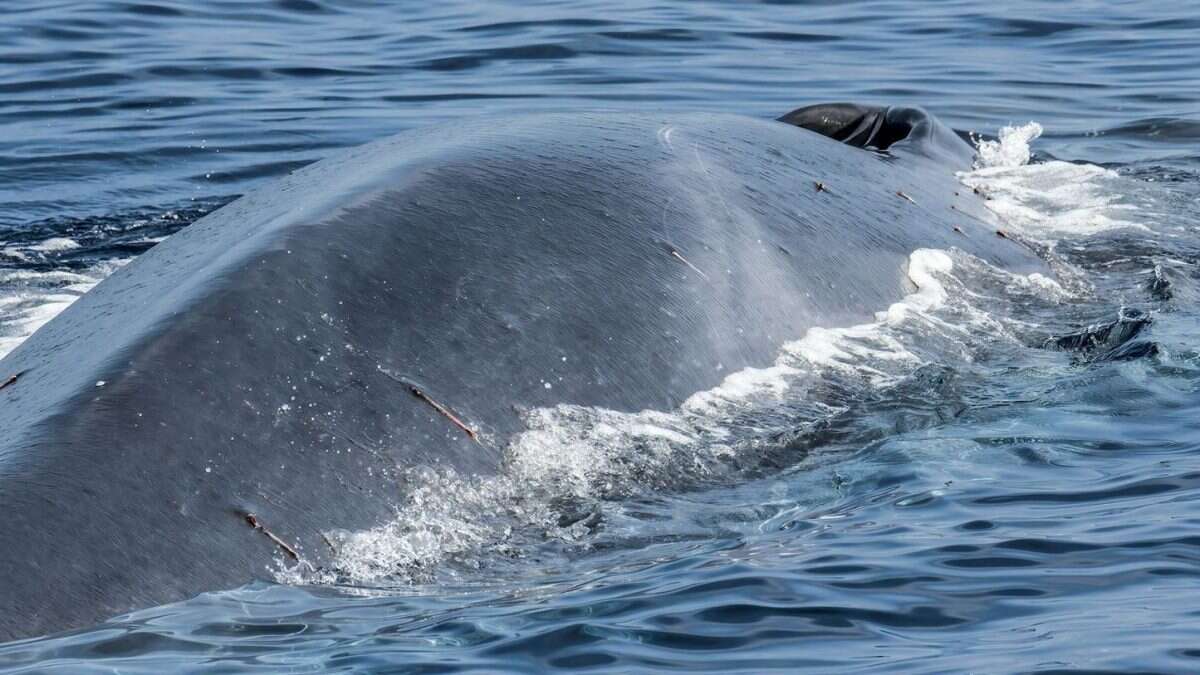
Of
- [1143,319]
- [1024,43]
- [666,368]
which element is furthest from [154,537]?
[1024,43]

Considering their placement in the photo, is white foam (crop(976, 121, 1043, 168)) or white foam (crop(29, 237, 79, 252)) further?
white foam (crop(976, 121, 1043, 168))

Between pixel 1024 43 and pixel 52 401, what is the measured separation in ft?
62.2

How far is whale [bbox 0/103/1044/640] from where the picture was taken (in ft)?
17.3

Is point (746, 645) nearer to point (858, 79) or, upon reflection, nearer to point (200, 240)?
point (200, 240)

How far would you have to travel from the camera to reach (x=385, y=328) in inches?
247

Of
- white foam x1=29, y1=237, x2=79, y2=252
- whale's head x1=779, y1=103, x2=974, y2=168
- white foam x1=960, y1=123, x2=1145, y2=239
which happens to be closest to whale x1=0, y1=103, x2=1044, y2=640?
whale's head x1=779, y1=103, x2=974, y2=168

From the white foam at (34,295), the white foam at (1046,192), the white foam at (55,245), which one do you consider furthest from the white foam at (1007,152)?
the white foam at (55,245)

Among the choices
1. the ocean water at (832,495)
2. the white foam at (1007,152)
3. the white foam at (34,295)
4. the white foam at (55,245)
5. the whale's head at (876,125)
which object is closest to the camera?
the ocean water at (832,495)

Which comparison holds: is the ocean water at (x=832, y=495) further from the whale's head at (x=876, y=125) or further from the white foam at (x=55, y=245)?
the whale's head at (x=876, y=125)

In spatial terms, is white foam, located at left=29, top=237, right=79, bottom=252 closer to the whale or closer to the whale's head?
the whale

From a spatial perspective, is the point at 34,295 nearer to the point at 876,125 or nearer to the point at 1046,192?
the point at 876,125

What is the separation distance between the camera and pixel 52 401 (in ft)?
18.5

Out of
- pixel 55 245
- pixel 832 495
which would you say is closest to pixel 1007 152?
pixel 55 245

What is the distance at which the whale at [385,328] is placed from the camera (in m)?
5.29
